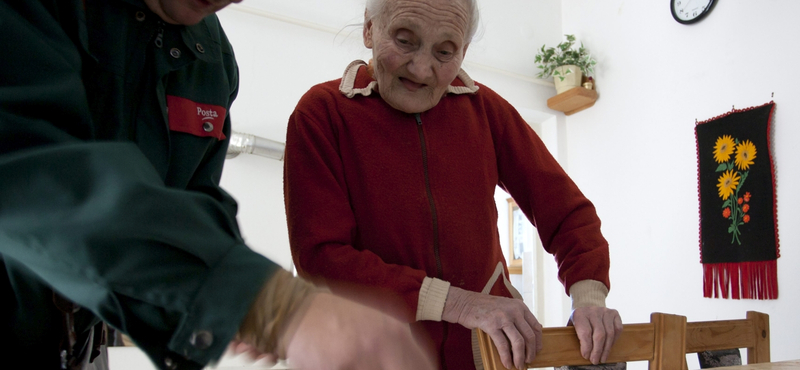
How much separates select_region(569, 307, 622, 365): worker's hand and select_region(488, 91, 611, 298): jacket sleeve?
128 mm

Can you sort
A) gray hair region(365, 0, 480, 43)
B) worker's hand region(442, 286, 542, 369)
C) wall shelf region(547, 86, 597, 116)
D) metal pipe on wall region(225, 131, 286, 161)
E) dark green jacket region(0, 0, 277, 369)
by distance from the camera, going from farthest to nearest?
wall shelf region(547, 86, 597, 116) < metal pipe on wall region(225, 131, 286, 161) < gray hair region(365, 0, 480, 43) < worker's hand region(442, 286, 542, 369) < dark green jacket region(0, 0, 277, 369)

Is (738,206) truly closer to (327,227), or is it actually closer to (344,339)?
(327,227)

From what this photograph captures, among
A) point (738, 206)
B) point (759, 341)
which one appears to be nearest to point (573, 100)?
point (738, 206)

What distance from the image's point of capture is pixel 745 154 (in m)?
2.59

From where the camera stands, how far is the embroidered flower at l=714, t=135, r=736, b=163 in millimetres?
2670

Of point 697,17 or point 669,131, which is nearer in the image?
point 697,17

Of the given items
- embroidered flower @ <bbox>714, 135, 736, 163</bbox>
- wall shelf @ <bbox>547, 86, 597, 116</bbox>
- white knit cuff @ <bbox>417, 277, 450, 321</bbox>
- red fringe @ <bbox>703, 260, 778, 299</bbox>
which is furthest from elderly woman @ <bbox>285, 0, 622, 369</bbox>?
wall shelf @ <bbox>547, 86, 597, 116</bbox>

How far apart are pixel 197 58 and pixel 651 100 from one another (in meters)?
3.01

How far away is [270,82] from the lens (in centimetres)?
322

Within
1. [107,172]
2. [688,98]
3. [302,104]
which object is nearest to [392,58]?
[302,104]

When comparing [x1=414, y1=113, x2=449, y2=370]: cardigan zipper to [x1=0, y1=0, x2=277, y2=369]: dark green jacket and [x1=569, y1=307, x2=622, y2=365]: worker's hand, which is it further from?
[x1=0, y1=0, x2=277, y2=369]: dark green jacket

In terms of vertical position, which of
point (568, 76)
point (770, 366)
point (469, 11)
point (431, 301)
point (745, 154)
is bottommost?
point (770, 366)

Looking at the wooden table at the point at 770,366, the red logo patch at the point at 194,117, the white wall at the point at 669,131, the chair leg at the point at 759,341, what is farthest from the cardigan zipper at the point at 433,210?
A: the white wall at the point at 669,131

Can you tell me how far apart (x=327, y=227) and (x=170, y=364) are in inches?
26.2
